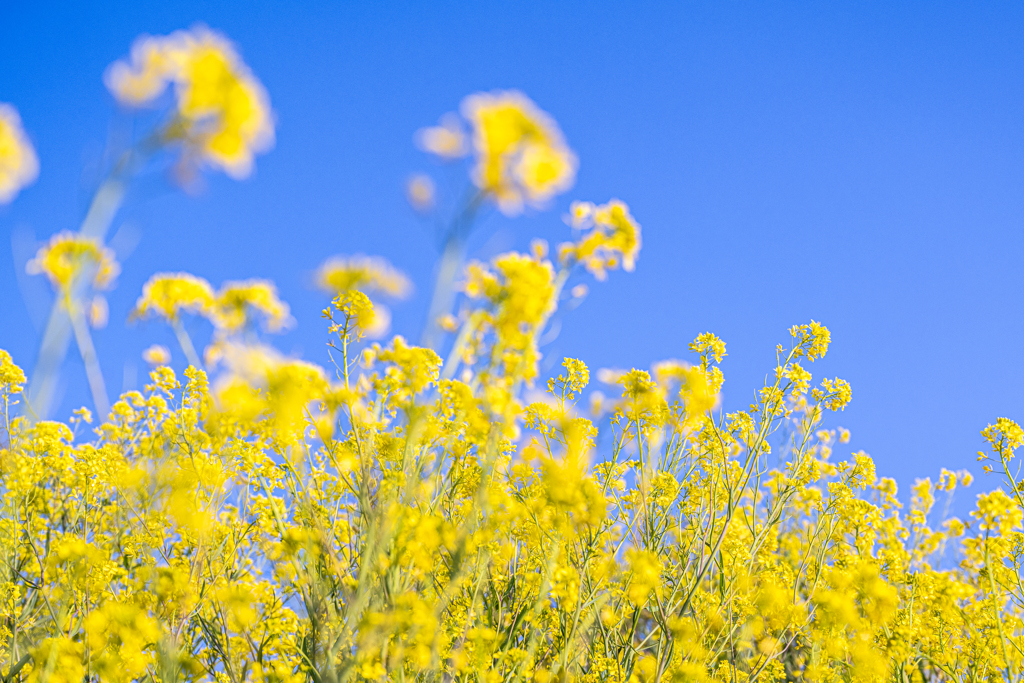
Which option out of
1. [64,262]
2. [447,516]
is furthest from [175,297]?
[447,516]

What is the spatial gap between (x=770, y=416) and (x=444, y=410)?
105 inches

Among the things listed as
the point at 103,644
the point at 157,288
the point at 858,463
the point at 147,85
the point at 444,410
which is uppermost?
the point at 858,463

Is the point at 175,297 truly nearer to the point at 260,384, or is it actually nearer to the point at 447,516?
the point at 260,384

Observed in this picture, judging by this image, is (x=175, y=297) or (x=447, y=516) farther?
(x=447, y=516)

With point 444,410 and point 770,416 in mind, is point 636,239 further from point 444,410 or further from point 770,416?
point 770,416

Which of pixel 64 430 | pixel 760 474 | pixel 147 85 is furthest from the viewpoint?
pixel 64 430

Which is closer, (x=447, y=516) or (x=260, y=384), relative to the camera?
(x=260, y=384)

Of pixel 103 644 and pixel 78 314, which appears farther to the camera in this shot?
pixel 103 644

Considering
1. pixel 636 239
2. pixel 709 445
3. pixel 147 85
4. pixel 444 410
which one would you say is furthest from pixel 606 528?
pixel 147 85

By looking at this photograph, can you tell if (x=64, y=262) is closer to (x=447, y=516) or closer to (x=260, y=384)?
(x=260, y=384)

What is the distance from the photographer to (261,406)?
8.13 feet

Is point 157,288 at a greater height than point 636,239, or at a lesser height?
lesser

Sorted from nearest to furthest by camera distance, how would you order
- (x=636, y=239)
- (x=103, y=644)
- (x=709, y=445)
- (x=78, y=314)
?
(x=78, y=314) < (x=636, y=239) < (x=103, y=644) < (x=709, y=445)

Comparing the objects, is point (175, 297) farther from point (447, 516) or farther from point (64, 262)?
point (447, 516)
